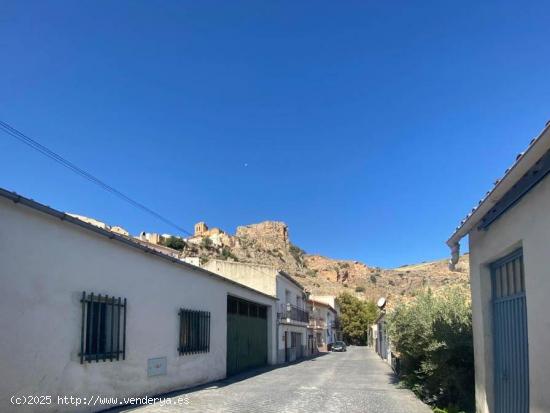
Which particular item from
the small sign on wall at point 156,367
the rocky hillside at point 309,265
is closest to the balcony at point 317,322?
the rocky hillside at point 309,265

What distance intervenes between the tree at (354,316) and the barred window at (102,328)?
74.0m

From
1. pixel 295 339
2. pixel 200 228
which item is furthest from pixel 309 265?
pixel 295 339

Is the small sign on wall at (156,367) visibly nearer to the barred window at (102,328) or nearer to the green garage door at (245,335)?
Answer: the barred window at (102,328)

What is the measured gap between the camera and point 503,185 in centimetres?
648

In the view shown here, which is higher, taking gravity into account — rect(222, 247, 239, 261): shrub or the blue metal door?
rect(222, 247, 239, 261): shrub

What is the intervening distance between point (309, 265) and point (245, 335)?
108392 mm

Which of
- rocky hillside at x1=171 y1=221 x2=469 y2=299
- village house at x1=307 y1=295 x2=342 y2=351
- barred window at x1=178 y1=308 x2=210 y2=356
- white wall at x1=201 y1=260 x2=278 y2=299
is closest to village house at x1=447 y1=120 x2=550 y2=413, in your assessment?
barred window at x1=178 y1=308 x2=210 y2=356

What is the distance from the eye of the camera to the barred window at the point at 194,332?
55.3 feet

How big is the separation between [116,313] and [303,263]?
120m

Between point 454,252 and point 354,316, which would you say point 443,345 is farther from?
point 354,316

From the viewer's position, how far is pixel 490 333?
8531mm

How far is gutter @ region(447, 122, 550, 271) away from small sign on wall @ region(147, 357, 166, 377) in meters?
8.62

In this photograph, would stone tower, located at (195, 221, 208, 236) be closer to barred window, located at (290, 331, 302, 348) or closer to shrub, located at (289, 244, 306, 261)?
shrub, located at (289, 244, 306, 261)

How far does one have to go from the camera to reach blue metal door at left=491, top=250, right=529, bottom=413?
6.97 m
